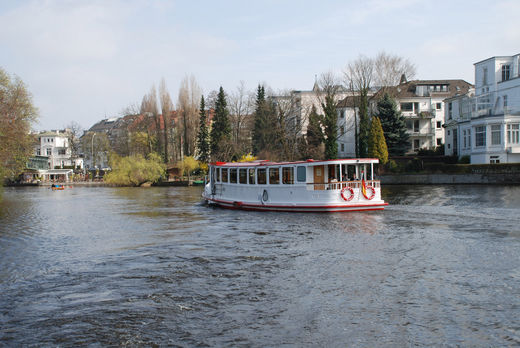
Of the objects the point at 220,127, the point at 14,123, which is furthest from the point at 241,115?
the point at 14,123

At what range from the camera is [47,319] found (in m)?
10.5

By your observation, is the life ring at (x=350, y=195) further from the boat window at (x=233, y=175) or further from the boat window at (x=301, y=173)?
the boat window at (x=233, y=175)

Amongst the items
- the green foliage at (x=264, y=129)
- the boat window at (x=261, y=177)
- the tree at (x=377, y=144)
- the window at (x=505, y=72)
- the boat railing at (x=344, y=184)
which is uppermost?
the window at (x=505, y=72)

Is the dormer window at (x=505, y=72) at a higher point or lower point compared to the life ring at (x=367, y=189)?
higher

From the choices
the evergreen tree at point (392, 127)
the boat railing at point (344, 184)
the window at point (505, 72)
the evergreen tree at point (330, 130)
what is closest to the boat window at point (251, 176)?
the boat railing at point (344, 184)

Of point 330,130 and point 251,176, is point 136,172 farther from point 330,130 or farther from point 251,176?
point 251,176

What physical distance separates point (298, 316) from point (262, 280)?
9.84ft

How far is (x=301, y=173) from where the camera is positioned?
28.2 metres

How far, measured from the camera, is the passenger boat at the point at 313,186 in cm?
2729

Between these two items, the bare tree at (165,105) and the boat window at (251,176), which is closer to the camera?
the boat window at (251,176)

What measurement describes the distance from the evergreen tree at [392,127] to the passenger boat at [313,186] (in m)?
35.0

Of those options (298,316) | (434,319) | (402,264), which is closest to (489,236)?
(402,264)

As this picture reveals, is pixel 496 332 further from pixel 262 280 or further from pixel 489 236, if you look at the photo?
pixel 489 236

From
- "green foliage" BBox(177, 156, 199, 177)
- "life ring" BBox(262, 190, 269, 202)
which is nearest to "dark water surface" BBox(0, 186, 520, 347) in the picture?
"life ring" BBox(262, 190, 269, 202)
